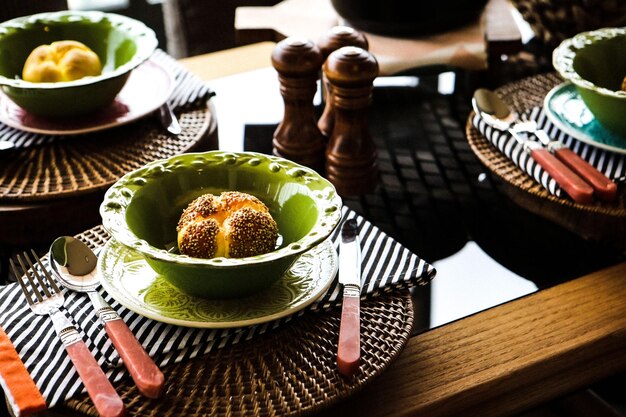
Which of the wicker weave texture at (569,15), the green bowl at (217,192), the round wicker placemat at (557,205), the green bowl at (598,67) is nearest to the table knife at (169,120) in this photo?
the green bowl at (217,192)

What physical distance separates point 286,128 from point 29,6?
28.1 inches

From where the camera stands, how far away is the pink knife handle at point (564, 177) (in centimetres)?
77

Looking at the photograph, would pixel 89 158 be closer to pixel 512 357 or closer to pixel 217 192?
pixel 217 192

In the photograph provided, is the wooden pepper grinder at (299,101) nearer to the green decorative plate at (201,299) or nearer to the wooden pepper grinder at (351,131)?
the wooden pepper grinder at (351,131)

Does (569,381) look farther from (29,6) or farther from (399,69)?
(29,6)

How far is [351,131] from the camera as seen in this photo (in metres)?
0.87

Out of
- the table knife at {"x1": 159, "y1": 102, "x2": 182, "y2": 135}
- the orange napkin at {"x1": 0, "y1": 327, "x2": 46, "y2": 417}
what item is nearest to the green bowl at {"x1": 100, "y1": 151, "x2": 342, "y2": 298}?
the orange napkin at {"x1": 0, "y1": 327, "x2": 46, "y2": 417}

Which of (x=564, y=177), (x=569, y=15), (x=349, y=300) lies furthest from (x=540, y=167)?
(x=569, y=15)

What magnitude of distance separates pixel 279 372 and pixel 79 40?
2.19 feet

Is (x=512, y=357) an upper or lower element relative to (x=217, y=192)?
lower

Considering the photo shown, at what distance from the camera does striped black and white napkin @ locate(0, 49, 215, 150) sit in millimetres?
883

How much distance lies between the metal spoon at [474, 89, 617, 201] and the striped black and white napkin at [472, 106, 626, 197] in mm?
12

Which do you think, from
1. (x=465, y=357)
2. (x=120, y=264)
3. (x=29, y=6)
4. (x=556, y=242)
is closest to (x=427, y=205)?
(x=556, y=242)

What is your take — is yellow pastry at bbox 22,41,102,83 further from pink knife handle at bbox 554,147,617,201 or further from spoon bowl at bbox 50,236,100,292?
pink knife handle at bbox 554,147,617,201
